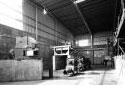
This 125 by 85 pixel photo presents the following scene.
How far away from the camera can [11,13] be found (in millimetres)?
9711

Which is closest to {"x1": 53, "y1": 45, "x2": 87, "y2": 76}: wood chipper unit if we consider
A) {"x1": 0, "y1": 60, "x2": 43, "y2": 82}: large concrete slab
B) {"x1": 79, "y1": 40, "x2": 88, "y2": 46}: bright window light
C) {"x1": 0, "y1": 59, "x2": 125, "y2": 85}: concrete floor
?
{"x1": 0, "y1": 59, "x2": 125, "y2": 85}: concrete floor

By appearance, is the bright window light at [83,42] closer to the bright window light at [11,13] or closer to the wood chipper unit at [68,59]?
the wood chipper unit at [68,59]

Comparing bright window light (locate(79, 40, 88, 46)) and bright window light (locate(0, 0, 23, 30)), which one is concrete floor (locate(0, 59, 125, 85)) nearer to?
bright window light (locate(0, 0, 23, 30))

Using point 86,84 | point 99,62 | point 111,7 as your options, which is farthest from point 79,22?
point 86,84

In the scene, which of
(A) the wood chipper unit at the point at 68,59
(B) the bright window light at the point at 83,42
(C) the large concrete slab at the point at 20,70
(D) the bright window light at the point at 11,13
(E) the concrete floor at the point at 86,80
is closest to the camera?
(E) the concrete floor at the point at 86,80

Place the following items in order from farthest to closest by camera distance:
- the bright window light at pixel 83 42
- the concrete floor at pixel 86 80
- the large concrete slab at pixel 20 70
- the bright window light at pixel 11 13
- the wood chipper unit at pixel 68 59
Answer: the bright window light at pixel 83 42, the bright window light at pixel 11 13, the wood chipper unit at pixel 68 59, the large concrete slab at pixel 20 70, the concrete floor at pixel 86 80

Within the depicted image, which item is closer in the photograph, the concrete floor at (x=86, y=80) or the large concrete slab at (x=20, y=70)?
the concrete floor at (x=86, y=80)

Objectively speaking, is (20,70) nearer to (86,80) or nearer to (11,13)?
(86,80)

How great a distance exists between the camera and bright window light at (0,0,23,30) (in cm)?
885

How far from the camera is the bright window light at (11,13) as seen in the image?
8850 millimetres

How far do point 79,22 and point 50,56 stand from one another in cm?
659

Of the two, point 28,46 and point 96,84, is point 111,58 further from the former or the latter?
point 28,46

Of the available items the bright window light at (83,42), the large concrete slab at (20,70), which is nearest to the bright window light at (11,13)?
the large concrete slab at (20,70)

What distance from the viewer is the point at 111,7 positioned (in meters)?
13.5
